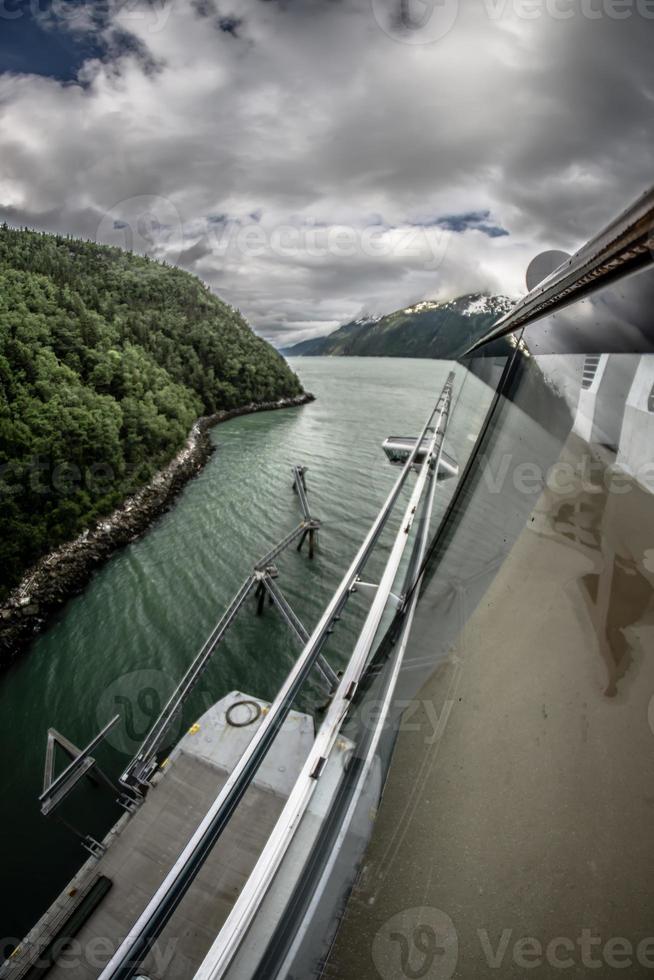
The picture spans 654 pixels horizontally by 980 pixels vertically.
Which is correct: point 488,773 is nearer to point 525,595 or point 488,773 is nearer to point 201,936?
point 525,595

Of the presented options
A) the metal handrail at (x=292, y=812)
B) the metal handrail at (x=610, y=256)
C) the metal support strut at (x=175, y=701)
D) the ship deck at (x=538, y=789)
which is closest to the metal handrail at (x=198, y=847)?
the metal handrail at (x=292, y=812)

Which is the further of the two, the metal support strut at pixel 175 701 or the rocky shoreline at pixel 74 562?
the rocky shoreline at pixel 74 562

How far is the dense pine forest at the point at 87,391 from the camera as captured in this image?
57.0ft

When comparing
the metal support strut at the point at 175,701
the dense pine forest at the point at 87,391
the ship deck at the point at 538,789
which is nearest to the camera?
the ship deck at the point at 538,789

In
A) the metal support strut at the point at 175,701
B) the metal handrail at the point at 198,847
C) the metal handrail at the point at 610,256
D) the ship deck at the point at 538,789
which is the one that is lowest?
the metal support strut at the point at 175,701

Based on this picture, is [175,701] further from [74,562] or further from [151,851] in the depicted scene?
[74,562]

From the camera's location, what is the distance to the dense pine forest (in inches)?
684

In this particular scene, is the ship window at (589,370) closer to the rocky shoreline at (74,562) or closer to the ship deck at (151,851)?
the ship deck at (151,851)

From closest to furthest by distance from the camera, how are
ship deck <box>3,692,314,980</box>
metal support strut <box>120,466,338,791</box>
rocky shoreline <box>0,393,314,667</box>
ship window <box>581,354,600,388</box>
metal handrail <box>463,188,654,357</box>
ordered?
metal handrail <box>463,188,654,357</box>, ship window <box>581,354,600,388</box>, ship deck <box>3,692,314,980</box>, metal support strut <box>120,466,338,791</box>, rocky shoreline <box>0,393,314,667</box>

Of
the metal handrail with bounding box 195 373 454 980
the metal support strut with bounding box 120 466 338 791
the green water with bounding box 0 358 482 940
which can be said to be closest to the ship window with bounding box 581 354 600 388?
the metal handrail with bounding box 195 373 454 980

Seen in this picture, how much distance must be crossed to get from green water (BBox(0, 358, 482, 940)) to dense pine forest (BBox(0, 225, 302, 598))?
11.2ft

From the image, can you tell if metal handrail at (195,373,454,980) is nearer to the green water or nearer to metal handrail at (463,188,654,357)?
the green water

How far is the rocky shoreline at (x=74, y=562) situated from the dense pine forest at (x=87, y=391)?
489 mm

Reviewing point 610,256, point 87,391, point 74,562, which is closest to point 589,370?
point 610,256
